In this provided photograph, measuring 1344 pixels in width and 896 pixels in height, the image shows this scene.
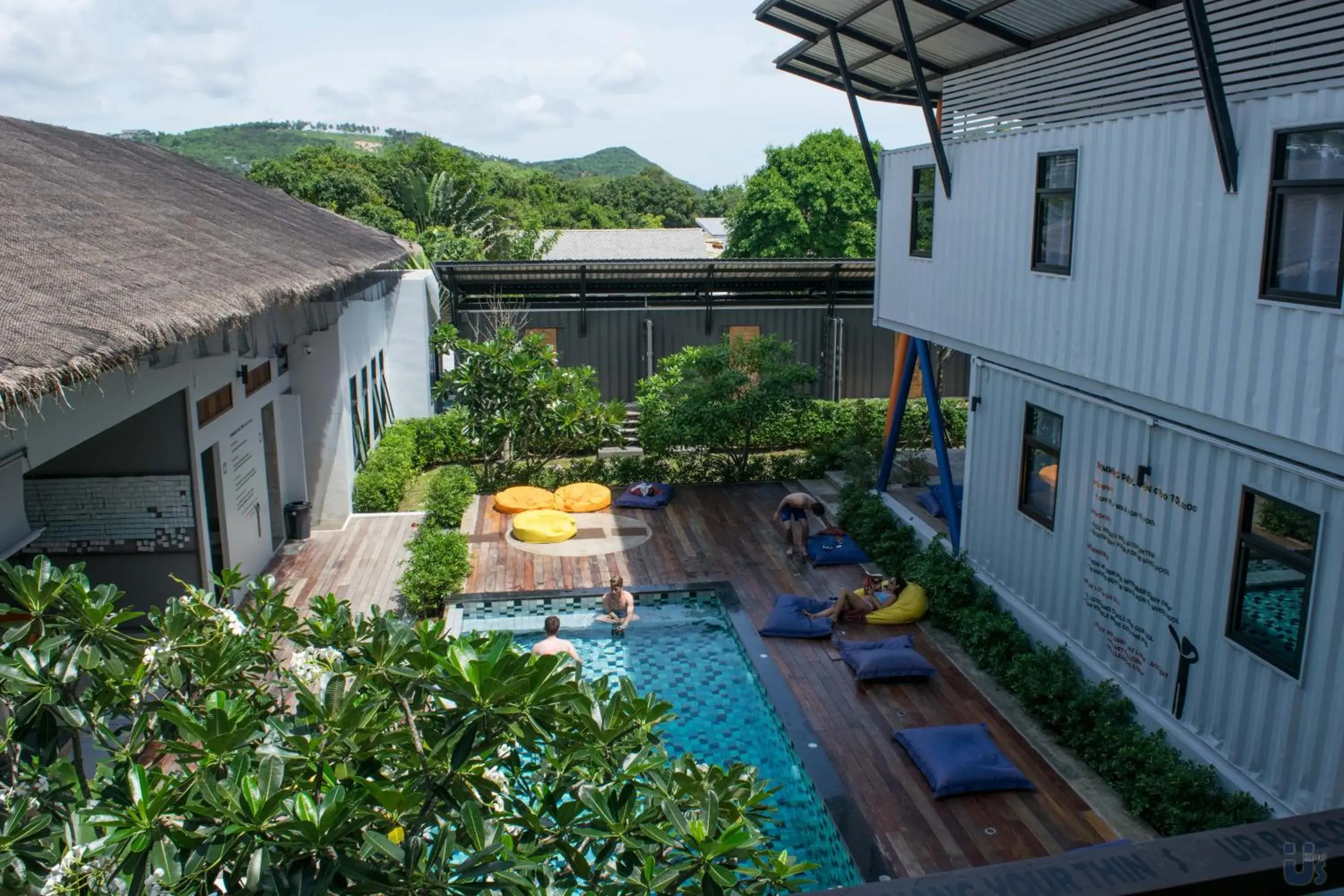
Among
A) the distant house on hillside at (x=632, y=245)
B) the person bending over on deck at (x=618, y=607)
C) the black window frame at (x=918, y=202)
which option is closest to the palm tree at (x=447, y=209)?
the distant house on hillside at (x=632, y=245)

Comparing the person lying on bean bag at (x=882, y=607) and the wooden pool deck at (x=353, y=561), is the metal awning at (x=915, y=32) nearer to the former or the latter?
the person lying on bean bag at (x=882, y=607)

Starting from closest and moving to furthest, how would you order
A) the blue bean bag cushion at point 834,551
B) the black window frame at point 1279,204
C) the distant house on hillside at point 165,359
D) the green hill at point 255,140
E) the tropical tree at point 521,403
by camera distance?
the distant house on hillside at point 165,359, the black window frame at point 1279,204, the blue bean bag cushion at point 834,551, the tropical tree at point 521,403, the green hill at point 255,140

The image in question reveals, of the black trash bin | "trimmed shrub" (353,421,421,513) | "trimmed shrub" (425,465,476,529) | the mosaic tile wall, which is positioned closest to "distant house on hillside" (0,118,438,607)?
the mosaic tile wall

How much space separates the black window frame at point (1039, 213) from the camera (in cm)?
954

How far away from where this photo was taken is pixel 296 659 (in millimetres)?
3781

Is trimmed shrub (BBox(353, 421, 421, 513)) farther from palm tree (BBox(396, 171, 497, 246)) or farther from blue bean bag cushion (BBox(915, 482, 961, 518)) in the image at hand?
palm tree (BBox(396, 171, 497, 246))

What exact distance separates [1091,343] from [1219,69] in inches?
96.3

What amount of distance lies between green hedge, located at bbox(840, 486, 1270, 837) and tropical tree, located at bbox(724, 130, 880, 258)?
35.3 m

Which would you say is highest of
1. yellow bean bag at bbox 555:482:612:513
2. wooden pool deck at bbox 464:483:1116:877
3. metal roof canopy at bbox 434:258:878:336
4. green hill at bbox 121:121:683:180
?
green hill at bbox 121:121:683:180

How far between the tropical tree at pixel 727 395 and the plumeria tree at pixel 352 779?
13.4m

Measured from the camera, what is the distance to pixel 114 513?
33.4 feet

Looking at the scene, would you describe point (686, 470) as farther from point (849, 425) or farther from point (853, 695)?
point (853, 695)

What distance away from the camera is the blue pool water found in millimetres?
8438

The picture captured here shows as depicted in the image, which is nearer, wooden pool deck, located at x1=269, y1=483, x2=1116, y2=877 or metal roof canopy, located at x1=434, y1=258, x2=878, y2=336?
wooden pool deck, located at x1=269, y1=483, x2=1116, y2=877
